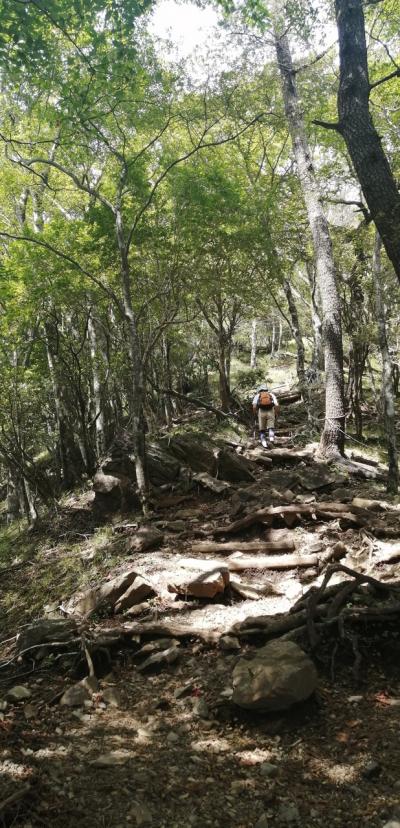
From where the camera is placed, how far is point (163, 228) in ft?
42.9

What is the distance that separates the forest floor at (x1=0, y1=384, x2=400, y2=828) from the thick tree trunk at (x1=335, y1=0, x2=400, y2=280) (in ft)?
13.5

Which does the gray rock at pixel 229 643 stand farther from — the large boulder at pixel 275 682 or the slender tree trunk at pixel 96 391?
the slender tree trunk at pixel 96 391

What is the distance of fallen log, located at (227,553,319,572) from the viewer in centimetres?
690

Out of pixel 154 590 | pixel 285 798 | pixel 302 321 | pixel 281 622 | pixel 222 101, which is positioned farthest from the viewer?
pixel 302 321

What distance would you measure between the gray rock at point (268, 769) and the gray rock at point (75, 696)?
1.88 meters

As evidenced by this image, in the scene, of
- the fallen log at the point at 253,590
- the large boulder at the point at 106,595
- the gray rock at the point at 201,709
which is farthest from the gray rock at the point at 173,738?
the large boulder at the point at 106,595

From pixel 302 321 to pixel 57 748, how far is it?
33876mm

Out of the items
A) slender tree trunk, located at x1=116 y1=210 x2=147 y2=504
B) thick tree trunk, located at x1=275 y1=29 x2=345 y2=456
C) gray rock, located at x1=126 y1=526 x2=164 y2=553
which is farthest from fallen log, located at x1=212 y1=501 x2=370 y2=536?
thick tree trunk, located at x1=275 y1=29 x2=345 y2=456

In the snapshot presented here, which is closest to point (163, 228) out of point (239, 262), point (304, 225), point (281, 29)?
point (239, 262)

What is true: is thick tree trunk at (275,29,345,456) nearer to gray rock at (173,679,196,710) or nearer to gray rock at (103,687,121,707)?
gray rock at (173,679,196,710)

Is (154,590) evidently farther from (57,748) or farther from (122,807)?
(122,807)

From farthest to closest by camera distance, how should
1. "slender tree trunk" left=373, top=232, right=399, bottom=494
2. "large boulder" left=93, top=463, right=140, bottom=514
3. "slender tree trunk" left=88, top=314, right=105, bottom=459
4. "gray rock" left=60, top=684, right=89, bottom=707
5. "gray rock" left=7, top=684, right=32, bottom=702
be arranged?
1. "slender tree trunk" left=88, top=314, right=105, bottom=459
2. "large boulder" left=93, top=463, right=140, bottom=514
3. "slender tree trunk" left=373, top=232, right=399, bottom=494
4. "gray rock" left=7, top=684, right=32, bottom=702
5. "gray rock" left=60, top=684, right=89, bottom=707

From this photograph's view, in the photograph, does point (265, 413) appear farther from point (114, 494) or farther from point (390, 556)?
point (390, 556)

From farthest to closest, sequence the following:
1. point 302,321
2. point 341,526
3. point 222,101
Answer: point 302,321, point 222,101, point 341,526
